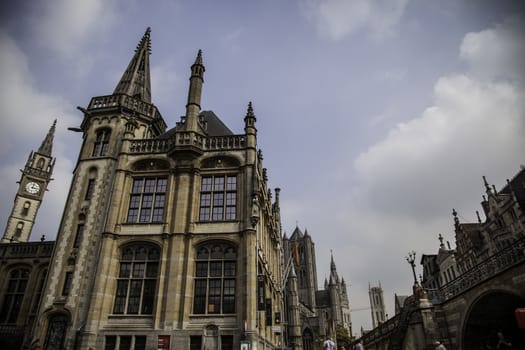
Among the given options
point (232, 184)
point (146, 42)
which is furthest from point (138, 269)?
point (146, 42)

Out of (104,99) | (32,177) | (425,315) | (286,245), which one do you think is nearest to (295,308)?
(286,245)

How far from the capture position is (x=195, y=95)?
28.5m

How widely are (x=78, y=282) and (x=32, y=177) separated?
2212 inches

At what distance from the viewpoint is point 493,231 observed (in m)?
35.3

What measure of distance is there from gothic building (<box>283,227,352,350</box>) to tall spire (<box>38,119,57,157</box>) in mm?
54591

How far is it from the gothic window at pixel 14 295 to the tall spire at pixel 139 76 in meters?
20.3

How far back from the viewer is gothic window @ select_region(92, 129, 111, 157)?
28.4 m

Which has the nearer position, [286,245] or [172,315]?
[172,315]

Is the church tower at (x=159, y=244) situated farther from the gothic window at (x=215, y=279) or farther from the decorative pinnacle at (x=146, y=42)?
the decorative pinnacle at (x=146, y=42)

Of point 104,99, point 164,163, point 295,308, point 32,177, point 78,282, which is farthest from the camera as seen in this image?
point 32,177

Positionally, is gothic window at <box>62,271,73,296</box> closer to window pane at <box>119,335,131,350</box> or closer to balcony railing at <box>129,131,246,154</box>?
window pane at <box>119,335,131,350</box>

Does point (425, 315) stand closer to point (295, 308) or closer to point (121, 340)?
point (121, 340)

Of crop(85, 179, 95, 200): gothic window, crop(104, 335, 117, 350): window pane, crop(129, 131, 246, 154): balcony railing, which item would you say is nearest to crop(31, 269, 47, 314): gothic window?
crop(85, 179, 95, 200): gothic window

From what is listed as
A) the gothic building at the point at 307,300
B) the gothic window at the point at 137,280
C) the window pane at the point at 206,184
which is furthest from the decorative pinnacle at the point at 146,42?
the gothic building at the point at 307,300
